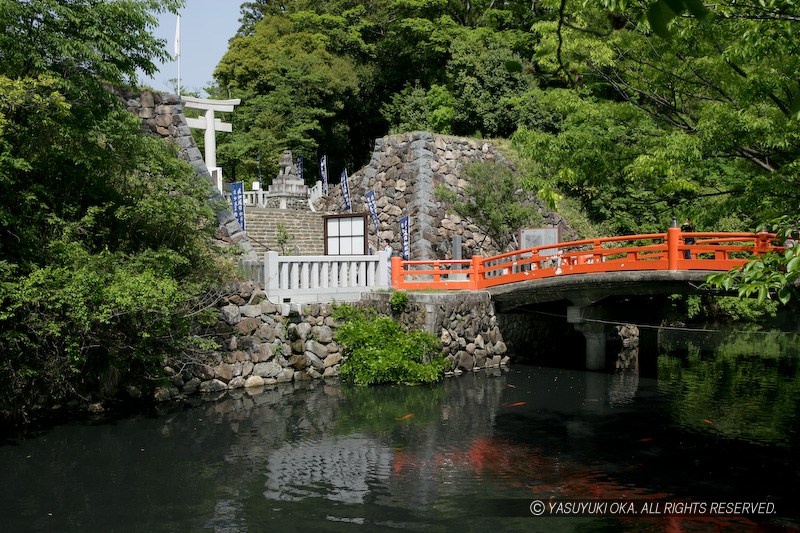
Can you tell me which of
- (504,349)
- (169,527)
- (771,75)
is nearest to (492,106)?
(504,349)

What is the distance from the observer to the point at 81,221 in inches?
546

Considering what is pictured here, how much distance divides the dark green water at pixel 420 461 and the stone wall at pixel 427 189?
10.1 m

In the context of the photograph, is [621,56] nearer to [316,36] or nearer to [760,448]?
[760,448]

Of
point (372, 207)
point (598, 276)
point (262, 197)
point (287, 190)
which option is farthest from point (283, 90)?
point (598, 276)

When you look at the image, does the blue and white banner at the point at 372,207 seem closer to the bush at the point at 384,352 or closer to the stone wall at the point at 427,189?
the stone wall at the point at 427,189

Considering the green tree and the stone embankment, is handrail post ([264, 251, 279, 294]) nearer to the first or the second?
the stone embankment

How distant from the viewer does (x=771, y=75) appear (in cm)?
1194

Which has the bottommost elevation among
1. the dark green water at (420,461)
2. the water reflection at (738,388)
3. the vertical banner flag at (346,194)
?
the dark green water at (420,461)

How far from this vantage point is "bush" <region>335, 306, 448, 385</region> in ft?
58.0

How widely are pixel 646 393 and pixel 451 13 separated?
24.4m

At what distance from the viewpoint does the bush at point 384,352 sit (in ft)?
58.0

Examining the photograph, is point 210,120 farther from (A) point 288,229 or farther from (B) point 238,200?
(A) point 288,229

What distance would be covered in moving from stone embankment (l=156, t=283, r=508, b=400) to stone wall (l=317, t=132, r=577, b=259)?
7.18m

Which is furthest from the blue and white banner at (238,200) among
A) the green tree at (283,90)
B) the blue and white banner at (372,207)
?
the green tree at (283,90)
